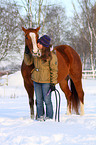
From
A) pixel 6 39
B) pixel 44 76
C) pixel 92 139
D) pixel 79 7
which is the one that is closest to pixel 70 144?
pixel 92 139

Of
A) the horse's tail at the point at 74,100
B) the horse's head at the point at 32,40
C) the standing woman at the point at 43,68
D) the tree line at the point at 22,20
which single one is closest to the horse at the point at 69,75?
the horse's tail at the point at 74,100

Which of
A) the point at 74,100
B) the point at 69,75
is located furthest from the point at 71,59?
the point at 74,100

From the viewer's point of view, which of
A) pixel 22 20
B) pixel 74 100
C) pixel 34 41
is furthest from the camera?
pixel 22 20

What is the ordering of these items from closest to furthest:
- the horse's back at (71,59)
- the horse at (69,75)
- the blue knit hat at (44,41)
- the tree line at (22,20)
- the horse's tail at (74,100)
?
the blue knit hat at (44,41) < the horse at (69,75) < the horse's back at (71,59) < the horse's tail at (74,100) < the tree line at (22,20)

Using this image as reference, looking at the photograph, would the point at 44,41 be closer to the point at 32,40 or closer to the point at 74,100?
the point at 32,40

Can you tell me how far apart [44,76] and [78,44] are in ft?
132

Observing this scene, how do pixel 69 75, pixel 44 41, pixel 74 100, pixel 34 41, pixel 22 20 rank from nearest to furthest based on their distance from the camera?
pixel 34 41 → pixel 44 41 → pixel 69 75 → pixel 74 100 → pixel 22 20

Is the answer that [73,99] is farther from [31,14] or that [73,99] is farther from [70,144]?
[31,14]

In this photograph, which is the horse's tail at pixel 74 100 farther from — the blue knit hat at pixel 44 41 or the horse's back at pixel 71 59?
the blue knit hat at pixel 44 41

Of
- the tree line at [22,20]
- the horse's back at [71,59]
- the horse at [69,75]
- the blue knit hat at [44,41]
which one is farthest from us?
the tree line at [22,20]

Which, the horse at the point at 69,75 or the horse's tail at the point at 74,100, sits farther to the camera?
the horse's tail at the point at 74,100

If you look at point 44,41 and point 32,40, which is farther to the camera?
point 44,41

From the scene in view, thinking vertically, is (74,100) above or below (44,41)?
below

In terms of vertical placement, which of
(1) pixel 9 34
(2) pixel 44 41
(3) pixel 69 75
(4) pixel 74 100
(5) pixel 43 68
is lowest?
(4) pixel 74 100
